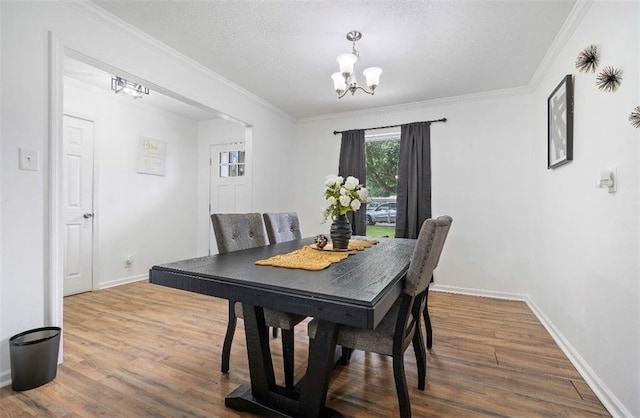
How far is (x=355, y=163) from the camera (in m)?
4.28

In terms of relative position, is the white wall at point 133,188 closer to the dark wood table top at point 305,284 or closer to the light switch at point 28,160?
the light switch at point 28,160

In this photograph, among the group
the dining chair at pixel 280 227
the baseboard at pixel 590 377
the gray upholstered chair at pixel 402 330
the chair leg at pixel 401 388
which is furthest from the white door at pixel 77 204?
the baseboard at pixel 590 377

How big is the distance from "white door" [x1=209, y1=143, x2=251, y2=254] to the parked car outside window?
194 cm

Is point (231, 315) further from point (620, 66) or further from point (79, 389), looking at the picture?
point (620, 66)

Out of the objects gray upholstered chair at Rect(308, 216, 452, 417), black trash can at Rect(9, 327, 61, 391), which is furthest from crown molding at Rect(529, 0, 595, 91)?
black trash can at Rect(9, 327, 61, 391)

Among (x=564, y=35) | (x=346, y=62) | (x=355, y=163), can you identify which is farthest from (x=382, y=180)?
(x=564, y=35)

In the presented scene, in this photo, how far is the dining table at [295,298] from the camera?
1.04 meters

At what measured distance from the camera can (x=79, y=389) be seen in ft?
5.66

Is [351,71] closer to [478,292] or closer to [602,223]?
[602,223]

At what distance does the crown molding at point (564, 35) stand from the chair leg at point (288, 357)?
9.07 ft

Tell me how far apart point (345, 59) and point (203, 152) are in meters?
3.56

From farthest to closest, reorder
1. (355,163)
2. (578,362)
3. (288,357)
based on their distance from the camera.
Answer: (355,163)
(578,362)
(288,357)

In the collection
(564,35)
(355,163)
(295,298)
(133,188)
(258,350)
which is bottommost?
(258,350)

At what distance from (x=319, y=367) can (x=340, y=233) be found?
92cm
